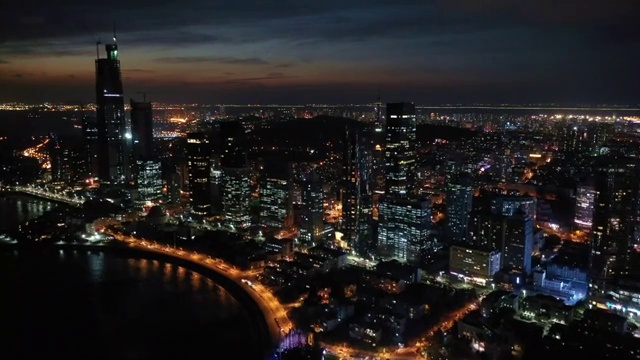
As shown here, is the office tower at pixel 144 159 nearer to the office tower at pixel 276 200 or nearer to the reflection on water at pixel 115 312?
the office tower at pixel 276 200

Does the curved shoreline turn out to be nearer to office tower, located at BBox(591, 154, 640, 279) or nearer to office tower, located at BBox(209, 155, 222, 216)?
office tower, located at BBox(209, 155, 222, 216)

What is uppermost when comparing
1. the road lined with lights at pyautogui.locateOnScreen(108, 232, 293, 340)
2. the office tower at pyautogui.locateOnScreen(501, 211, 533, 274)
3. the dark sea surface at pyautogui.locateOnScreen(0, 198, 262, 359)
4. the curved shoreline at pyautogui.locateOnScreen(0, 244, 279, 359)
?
the office tower at pyautogui.locateOnScreen(501, 211, 533, 274)

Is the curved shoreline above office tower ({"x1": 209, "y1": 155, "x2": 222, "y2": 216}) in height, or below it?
below

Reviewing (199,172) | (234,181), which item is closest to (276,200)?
(234,181)

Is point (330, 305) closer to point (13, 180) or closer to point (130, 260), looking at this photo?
point (130, 260)

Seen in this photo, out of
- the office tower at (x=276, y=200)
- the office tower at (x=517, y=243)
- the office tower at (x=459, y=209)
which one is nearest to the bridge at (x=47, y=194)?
the office tower at (x=276, y=200)

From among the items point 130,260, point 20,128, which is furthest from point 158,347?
point 20,128

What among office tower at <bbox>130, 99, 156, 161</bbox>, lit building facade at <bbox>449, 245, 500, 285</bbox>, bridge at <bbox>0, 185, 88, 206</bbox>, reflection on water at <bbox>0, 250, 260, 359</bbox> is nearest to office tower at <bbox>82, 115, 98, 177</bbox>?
bridge at <bbox>0, 185, 88, 206</bbox>
